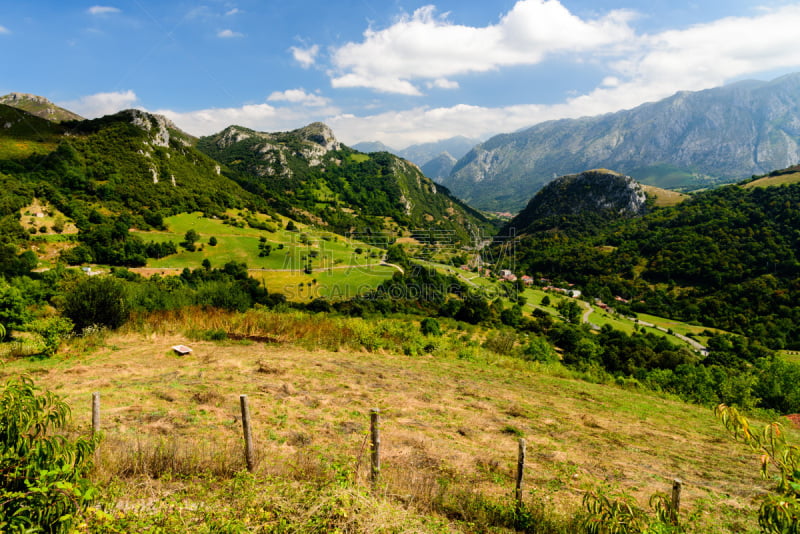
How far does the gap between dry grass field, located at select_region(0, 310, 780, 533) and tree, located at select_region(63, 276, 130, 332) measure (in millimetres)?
1276

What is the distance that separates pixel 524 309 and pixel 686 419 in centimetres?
6076

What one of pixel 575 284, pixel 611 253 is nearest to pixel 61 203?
pixel 575 284

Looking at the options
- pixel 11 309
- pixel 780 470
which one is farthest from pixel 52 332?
pixel 780 470

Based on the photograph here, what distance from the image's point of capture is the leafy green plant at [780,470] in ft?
8.58

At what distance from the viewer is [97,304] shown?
15.9 m

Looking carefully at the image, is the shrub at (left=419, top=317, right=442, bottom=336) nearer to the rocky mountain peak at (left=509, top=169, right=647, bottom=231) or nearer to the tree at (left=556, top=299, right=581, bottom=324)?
the tree at (left=556, top=299, right=581, bottom=324)

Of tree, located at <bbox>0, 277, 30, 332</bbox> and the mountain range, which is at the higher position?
the mountain range

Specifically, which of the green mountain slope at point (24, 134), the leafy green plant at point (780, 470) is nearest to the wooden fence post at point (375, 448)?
the leafy green plant at point (780, 470)

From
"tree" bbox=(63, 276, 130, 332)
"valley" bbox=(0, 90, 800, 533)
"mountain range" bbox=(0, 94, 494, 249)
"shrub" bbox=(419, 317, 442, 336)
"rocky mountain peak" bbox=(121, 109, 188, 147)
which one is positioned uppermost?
"rocky mountain peak" bbox=(121, 109, 188, 147)

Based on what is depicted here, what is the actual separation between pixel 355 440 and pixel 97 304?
16.1 m

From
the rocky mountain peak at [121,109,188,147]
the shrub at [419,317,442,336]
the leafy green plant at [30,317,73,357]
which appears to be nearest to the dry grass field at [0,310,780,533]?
the leafy green plant at [30,317,73,357]

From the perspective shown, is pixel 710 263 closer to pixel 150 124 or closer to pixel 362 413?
pixel 362 413

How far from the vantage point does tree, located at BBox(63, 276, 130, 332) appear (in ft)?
50.6

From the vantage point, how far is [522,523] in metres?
5.14
